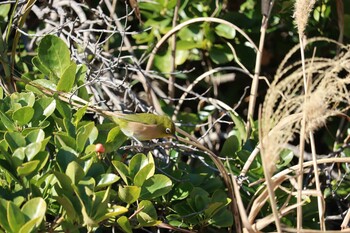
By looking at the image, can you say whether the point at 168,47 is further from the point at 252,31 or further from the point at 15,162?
the point at 15,162

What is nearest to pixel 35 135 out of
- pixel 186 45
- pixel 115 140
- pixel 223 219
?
pixel 115 140

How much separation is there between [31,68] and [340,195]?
30.9 inches

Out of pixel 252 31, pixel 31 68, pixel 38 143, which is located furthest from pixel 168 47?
pixel 38 143

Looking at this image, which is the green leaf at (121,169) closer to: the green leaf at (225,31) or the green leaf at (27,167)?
the green leaf at (27,167)

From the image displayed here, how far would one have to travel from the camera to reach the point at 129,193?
3.70 ft

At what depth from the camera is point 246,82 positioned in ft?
6.87

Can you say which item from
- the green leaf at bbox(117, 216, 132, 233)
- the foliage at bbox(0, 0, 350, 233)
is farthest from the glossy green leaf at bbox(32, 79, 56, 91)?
the green leaf at bbox(117, 216, 132, 233)

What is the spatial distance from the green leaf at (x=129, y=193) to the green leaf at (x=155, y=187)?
1.7 inches

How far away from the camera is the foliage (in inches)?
42.1

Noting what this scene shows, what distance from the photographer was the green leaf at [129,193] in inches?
44.2

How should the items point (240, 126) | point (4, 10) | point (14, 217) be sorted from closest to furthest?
1. point (14, 217)
2. point (240, 126)
3. point (4, 10)

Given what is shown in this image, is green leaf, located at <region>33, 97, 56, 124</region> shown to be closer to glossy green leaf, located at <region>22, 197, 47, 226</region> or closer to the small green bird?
the small green bird

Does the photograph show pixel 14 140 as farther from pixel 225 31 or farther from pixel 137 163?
pixel 225 31

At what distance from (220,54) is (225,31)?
0.07 m
